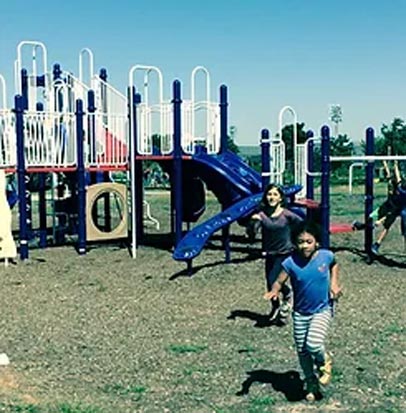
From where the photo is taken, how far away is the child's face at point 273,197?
26.1 feet

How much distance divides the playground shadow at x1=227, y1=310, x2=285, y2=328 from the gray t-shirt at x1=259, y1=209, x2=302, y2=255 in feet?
2.55

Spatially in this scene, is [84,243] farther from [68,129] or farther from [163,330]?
[163,330]

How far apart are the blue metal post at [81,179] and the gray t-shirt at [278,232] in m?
7.08

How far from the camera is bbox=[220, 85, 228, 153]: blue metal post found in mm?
15555

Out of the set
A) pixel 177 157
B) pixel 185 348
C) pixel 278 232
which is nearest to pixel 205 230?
pixel 177 157

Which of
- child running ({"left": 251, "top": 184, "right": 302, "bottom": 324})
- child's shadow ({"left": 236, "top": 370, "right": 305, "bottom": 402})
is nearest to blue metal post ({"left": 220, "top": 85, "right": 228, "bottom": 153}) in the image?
child running ({"left": 251, "top": 184, "right": 302, "bottom": 324})

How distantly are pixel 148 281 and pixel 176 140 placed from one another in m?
3.82

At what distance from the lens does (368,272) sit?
39.0 feet

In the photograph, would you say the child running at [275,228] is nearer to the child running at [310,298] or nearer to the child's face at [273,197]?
the child's face at [273,197]

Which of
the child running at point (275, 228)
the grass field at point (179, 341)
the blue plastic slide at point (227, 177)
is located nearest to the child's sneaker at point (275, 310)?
the grass field at point (179, 341)

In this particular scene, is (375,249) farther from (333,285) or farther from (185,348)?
(333,285)

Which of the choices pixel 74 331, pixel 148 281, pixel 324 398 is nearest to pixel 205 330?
pixel 74 331

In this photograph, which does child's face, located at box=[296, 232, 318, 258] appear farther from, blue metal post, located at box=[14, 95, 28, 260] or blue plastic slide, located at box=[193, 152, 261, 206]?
blue metal post, located at box=[14, 95, 28, 260]

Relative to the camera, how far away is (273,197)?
7941 millimetres
